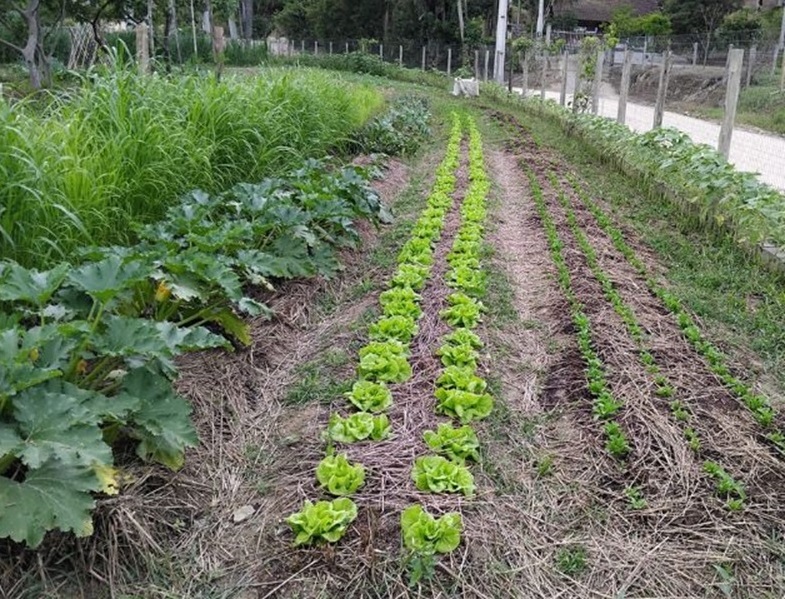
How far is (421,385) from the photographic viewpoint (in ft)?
9.85

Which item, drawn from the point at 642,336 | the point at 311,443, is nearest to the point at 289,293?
the point at 311,443

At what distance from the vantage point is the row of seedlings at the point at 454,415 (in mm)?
2064

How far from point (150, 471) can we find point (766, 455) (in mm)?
2269

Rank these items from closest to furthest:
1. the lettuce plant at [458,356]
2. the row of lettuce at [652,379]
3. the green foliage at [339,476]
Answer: the green foliage at [339,476] → the row of lettuce at [652,379] → the lettuce plant at [458,356]

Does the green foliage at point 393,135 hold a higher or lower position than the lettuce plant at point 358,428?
higher

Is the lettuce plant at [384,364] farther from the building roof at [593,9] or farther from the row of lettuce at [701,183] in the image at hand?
the building roof at [593,9]

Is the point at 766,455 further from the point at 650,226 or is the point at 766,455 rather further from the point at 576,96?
the point at 576,96

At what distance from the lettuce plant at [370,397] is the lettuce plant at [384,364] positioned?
142 mm

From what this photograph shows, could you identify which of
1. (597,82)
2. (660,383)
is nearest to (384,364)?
(660,383)

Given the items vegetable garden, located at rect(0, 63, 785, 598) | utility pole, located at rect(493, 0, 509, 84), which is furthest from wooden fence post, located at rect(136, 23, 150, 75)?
utility pole, located at rect(493, 0, 509, 84)

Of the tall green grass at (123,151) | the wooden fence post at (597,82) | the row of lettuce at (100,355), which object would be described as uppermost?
the wooden fence post at (597,82)

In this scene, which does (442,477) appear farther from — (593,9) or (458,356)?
(593,9)

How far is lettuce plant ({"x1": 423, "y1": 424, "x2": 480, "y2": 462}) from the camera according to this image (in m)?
2.48

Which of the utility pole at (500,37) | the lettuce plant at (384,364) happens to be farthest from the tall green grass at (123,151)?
the utility pole at (500,37)
